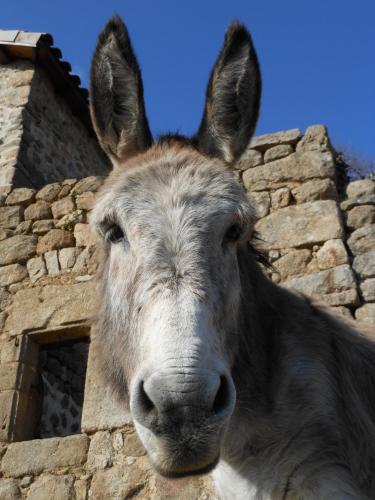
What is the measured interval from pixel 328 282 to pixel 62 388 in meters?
4.03

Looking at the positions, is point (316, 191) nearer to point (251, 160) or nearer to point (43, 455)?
point (251, 160)

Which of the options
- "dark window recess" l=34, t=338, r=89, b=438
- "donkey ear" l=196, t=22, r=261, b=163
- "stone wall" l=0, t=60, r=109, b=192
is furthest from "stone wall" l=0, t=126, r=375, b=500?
"stone wall" l=0, t=60, r=109, b=192

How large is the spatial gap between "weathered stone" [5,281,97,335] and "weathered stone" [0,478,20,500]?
4.37 ft

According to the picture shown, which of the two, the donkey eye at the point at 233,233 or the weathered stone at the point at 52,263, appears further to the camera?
the weathered stone at the point at 52,263

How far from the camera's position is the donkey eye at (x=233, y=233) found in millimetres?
2410

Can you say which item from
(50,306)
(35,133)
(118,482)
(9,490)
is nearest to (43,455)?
(9,490)

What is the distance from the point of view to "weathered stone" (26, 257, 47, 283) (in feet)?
18.5

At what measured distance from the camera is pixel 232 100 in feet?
9.52

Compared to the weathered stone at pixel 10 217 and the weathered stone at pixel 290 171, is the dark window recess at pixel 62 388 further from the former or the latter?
the weathered stone at pixel 290 171

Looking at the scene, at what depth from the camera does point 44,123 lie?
8.50 metres

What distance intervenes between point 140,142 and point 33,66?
6380 mm

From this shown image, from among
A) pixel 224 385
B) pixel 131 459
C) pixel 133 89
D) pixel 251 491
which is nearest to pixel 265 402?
pixel 251 491

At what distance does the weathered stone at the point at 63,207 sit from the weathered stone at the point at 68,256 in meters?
0.43

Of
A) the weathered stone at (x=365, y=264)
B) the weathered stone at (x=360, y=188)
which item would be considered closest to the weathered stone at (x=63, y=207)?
the weathered stone at (x=360, y=188)
